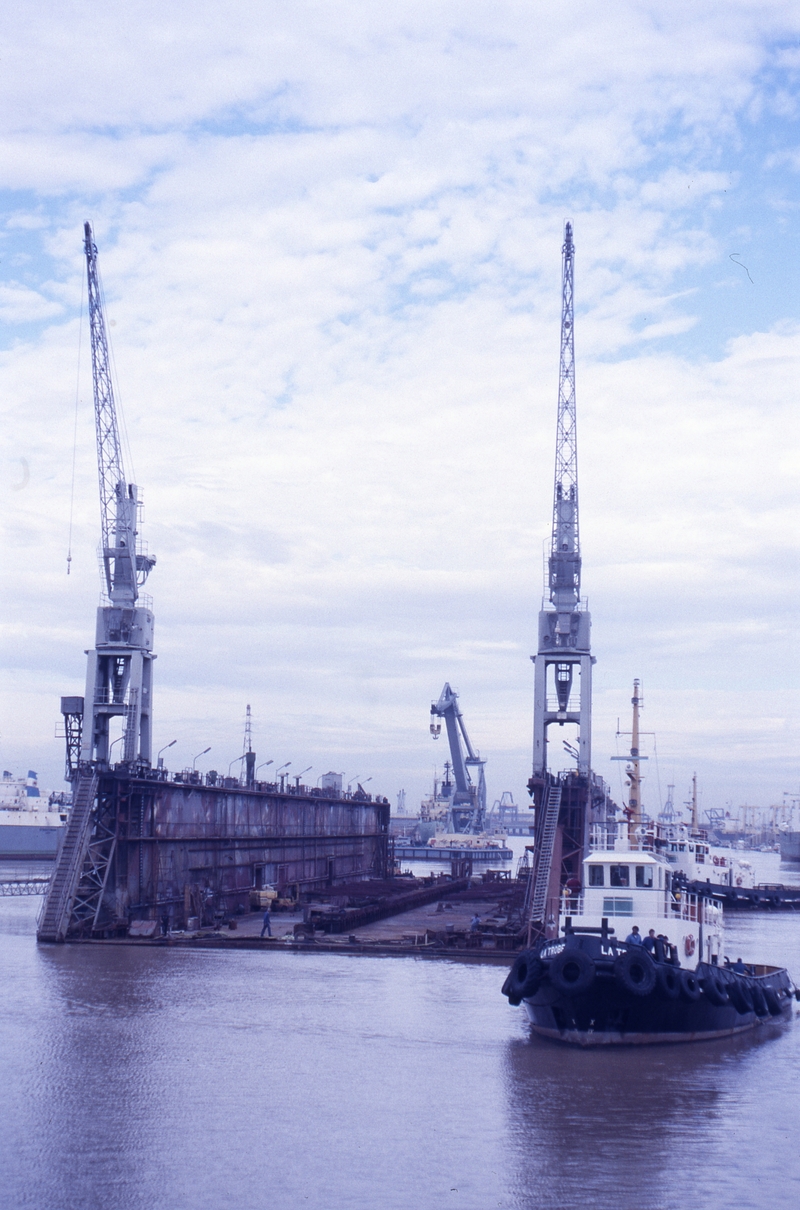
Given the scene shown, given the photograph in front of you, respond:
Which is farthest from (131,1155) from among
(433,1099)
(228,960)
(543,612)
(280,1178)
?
(543,612)

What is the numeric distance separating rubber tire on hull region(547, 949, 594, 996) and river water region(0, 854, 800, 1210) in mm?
1629

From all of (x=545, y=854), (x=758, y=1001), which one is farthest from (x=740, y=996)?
(x=545, y=854)

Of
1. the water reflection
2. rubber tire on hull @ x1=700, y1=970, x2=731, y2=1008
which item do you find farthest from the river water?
rubber tire on hull @ x1=700, y1=970, x2=731, y2=1008

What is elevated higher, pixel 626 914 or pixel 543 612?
pixel 543 612

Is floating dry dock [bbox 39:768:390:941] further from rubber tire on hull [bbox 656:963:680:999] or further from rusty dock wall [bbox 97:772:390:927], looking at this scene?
rubber tire on hull [bbox 656:963:680:999]

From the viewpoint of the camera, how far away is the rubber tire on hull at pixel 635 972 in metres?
27.8

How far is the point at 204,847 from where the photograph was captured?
5712 cm

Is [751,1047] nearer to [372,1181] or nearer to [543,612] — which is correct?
[372,1181]

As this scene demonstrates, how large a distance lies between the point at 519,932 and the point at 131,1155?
30.5 metres

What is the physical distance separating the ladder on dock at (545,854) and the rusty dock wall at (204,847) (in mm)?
14888

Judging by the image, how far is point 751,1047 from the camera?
31828 mm

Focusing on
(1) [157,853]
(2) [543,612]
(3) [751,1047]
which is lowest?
(3) [751,1047]

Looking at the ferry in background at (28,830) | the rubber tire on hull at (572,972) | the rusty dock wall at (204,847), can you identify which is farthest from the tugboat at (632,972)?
the ferry in background at (28,830)

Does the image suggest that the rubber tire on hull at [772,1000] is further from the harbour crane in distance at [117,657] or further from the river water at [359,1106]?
the harbour crane in distance at [117,657]
